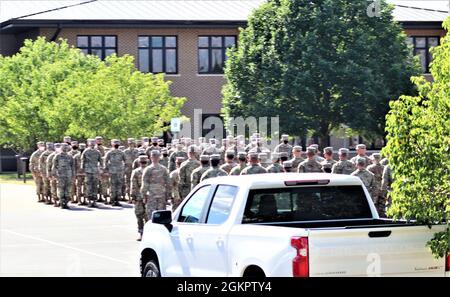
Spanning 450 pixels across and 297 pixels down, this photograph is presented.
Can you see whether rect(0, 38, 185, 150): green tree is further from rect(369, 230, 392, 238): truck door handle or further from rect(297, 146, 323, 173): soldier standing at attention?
rect(369, 230, 392, 238): truck door handle

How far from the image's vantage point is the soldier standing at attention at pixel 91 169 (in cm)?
3612

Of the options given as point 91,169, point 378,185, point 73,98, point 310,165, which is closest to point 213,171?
point 310,165

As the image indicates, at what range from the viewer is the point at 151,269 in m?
14.1

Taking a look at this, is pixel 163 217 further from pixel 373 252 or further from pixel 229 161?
pixel 229 161

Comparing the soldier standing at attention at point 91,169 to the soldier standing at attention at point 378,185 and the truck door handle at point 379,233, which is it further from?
the truck door handle at point 379,233

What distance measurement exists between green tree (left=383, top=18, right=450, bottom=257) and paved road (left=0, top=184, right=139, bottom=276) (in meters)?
7.11

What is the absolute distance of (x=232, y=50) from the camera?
4738 cm

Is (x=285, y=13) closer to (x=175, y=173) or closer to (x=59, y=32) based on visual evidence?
(x=59, y=32)

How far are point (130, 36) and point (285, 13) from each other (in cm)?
1670

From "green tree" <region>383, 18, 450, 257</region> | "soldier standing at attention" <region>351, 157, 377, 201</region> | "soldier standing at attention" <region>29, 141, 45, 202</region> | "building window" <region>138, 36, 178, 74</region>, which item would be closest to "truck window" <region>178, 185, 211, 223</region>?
"green tree" <region>383, 18, 450, 257</region>

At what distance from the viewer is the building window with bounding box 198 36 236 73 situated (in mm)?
62406

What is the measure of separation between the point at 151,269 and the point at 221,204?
164 cm

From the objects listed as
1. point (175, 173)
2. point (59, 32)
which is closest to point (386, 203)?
point (175, 173)

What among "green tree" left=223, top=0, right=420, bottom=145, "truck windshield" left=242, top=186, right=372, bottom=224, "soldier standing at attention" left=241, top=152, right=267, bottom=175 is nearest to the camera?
"truck windshield" left=242, top=186, right=372, bottom=224
